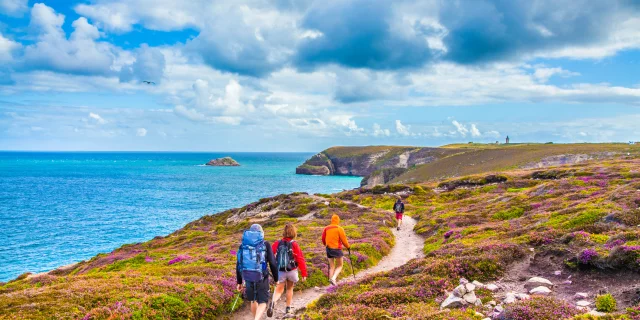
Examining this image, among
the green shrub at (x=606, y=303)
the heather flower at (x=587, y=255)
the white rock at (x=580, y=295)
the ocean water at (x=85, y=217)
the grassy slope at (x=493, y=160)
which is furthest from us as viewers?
the grassy slope at (x=493, y=160)

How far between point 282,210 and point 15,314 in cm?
4314

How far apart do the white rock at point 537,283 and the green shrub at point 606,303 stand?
252 cm

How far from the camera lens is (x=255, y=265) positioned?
38.1ft

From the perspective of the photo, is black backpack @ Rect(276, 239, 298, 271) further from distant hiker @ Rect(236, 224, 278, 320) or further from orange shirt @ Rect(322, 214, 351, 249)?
orange shirt @ Rect(322, 214, 351, 249)

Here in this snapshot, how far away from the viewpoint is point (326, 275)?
19.5 meters

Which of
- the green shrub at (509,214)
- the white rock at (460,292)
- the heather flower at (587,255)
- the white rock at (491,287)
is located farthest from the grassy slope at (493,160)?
the white rock at (460,292)

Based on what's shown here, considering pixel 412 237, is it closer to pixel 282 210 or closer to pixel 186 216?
pixel 282 210

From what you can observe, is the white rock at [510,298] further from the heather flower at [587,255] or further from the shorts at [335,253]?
the shorts at [335,253]

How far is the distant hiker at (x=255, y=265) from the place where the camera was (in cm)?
1163

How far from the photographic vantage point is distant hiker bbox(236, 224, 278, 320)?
1163 cm

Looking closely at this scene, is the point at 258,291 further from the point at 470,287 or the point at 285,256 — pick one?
the point at 470,287

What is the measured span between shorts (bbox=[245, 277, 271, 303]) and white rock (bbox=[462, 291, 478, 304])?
6.50 m

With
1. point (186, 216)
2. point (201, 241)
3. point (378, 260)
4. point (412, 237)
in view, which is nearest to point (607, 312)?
point (378, 260)

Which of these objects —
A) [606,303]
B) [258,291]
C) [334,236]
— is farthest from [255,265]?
[606,303]
